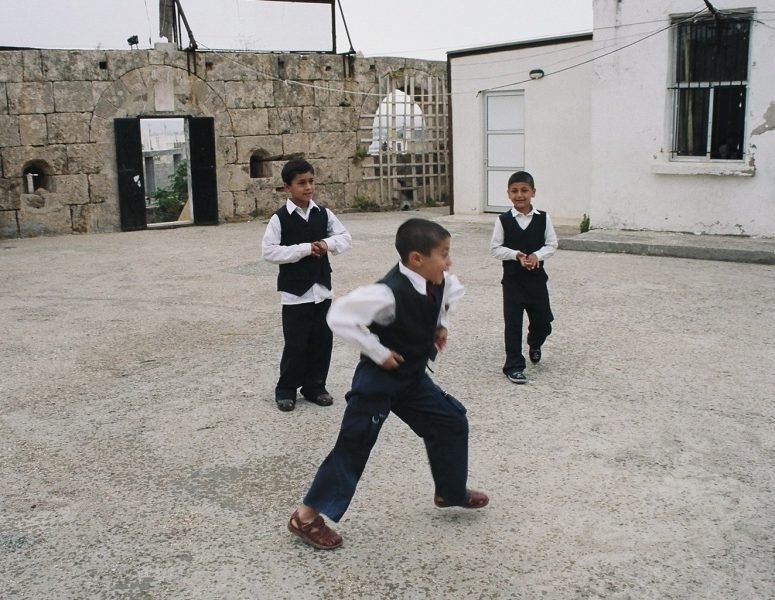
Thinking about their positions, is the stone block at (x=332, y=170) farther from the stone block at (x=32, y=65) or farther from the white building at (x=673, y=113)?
the stone block at (x=32, y=65)

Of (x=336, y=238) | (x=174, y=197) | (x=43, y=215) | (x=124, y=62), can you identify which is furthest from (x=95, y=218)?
(x=336, y=238)

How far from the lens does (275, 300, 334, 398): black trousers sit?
496cm

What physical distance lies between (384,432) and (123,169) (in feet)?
33.9

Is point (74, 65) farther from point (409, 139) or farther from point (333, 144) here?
point (409, 139)

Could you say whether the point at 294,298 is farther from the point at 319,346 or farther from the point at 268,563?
the point at 268,563

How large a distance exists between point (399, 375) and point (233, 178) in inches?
464

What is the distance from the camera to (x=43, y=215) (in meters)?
13.2

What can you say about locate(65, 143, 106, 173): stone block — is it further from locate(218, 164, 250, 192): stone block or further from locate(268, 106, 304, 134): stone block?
locate(268, 106, 304, 134): stone block

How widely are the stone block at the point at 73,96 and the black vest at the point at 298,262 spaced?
9413 millimetres

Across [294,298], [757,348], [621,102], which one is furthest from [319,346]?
[621,102]

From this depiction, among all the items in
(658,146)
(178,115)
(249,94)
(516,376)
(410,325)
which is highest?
(249,94)

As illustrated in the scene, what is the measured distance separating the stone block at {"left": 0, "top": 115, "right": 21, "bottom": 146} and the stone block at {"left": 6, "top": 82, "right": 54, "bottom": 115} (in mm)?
111

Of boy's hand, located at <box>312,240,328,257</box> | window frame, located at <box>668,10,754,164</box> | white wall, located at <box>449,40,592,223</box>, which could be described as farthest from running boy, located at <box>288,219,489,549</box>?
white wall, located at <box>449,40,592,223</box>

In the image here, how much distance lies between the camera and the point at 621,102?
10.9 metres
